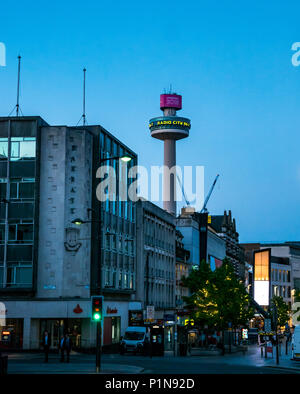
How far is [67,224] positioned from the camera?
64.2 meters

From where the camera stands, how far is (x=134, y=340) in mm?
64875

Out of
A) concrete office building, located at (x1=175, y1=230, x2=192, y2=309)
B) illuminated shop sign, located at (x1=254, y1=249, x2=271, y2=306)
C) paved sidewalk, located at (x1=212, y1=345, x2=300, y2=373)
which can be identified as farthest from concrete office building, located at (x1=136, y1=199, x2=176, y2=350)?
illuminated shop sign, located at (x1=254, y1=249, x2=271, y2=306)

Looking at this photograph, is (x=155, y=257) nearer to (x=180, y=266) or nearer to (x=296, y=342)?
(x=180, y=266)

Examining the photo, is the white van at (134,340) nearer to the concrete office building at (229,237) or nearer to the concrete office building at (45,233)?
the concrete office building at (45,233)

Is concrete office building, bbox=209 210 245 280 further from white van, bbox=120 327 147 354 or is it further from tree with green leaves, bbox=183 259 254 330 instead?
white van, bbox=120 327 147 354

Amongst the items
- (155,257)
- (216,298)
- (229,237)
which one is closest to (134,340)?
(216,298)

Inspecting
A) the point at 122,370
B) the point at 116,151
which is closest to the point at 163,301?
the point at 116,151

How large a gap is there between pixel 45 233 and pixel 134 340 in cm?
1296

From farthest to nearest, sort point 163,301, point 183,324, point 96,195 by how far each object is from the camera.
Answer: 1. point 183,324
2. point 163,301
3. point 96,195

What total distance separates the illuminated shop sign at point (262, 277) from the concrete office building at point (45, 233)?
128 meters

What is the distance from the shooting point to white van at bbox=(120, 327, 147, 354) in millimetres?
64250

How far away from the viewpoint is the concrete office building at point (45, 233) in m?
63.1
